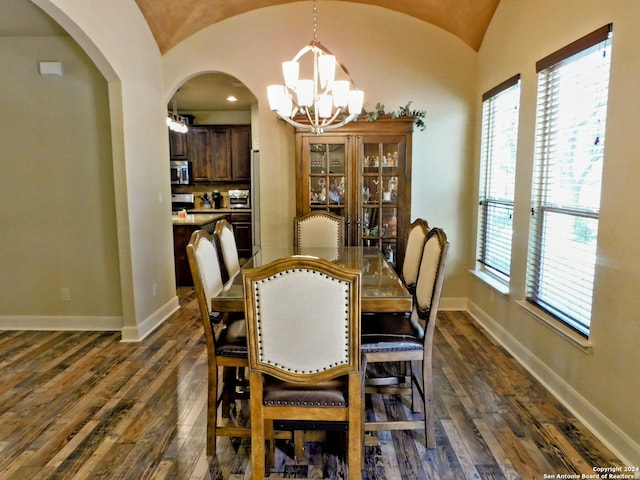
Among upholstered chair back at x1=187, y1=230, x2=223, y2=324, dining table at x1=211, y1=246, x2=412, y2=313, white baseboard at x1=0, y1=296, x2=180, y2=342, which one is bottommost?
white baseboard at x1=0, y1=296, x2=180, y2=342

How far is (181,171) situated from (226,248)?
5185 millimetres

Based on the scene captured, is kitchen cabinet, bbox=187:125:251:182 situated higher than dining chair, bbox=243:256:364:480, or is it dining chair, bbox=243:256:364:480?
kitchen cabinet, bbox=187:125:251:182

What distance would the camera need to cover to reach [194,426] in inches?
95.0

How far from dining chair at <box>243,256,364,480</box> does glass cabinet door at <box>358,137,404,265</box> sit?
2.58m

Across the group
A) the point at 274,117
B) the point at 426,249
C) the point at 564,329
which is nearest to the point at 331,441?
the point at 426,249

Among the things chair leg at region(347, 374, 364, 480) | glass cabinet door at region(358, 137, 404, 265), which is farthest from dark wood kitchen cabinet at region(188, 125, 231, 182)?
chair leg at region(347, 374, 364, 480)

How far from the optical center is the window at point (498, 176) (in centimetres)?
354

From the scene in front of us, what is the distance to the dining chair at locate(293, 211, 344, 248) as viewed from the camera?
3.87m

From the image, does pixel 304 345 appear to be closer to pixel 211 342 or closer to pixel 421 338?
pixel 211 342

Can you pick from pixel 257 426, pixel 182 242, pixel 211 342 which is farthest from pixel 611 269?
pixel 182 242

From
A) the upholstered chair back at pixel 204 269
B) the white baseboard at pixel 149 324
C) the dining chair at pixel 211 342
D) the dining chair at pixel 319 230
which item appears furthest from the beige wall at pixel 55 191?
the dining chair at pixel 211 342

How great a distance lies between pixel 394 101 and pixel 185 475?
367 centimetres

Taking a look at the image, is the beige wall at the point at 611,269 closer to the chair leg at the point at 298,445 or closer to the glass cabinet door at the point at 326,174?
the chair leg at the point at 298,445

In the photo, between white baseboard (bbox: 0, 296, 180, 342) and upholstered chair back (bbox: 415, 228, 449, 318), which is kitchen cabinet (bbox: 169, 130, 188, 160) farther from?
upholstered chair back (bbox: 415, 228, 449, 318)
